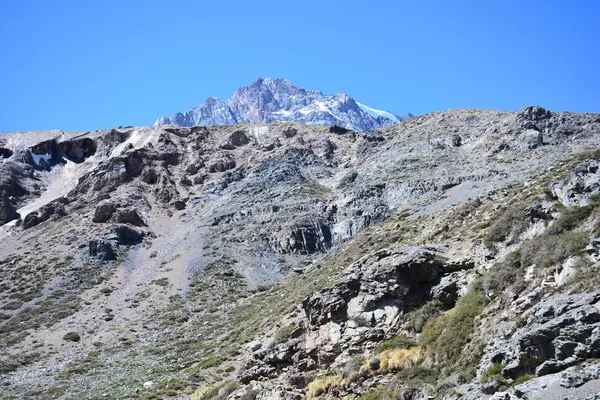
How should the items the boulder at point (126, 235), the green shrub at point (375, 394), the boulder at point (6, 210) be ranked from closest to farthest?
the green shrub at point (375, 394) < the boulder at point (126, 235) < the boulder at point (6, 210)

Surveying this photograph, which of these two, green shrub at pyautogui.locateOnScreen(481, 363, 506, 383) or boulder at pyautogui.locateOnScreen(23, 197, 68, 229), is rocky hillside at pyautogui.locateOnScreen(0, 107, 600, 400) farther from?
boulder at pyautogui.locateOnScreen(23, 197, 68, 229)

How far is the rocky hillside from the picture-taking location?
14.5 metres

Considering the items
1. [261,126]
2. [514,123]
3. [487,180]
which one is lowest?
[487,180]

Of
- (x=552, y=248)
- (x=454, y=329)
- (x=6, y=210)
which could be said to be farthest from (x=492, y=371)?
(x=6, y=210)

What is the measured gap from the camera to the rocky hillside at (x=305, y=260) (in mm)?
14492

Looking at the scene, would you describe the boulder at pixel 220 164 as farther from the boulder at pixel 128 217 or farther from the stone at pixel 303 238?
the stone at pixel 303 238

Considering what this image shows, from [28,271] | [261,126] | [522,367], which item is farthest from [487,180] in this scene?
[261,126]

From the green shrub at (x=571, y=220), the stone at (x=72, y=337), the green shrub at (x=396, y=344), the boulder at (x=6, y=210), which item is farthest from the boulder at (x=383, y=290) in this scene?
the boulder at (x=6, y=210)

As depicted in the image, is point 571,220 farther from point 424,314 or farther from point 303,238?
point 303,238

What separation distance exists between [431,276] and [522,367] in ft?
26.5

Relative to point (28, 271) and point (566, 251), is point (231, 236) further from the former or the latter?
point (566, 251)

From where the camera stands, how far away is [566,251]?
47.4ft

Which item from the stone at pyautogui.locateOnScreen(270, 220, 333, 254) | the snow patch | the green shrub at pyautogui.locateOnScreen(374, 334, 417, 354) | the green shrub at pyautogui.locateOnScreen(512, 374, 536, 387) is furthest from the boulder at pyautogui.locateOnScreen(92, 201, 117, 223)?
the green shrub at pyautogui.locateOnScreen(512, 374, 536, 387)

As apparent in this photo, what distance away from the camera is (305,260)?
59.7 meters
